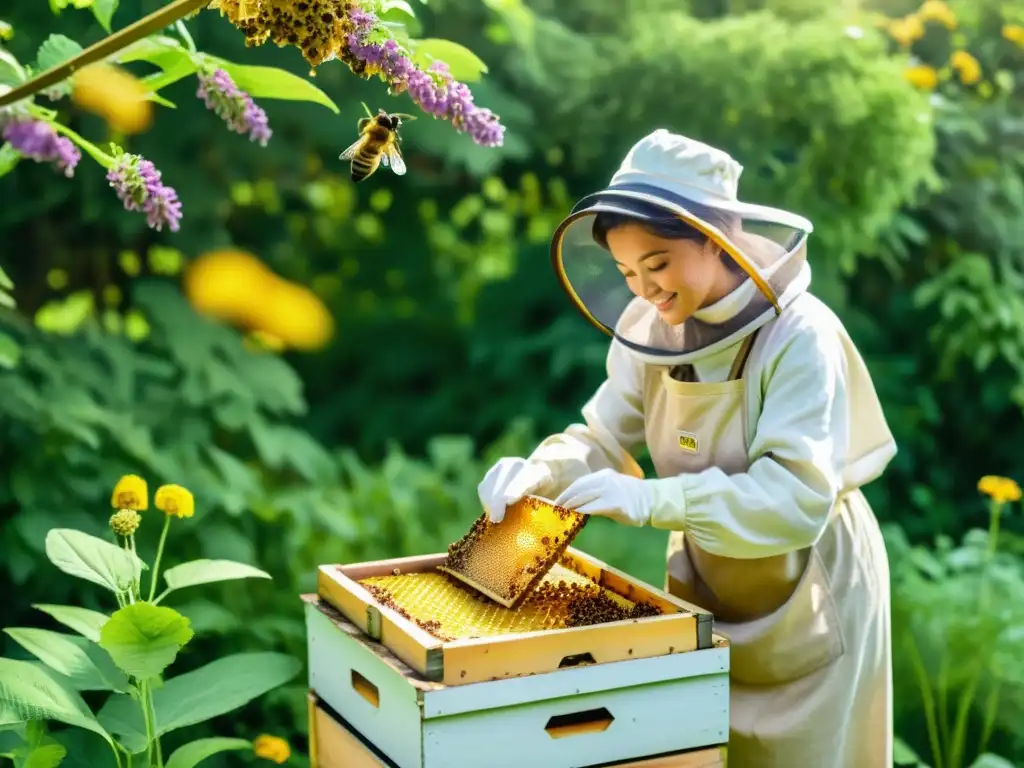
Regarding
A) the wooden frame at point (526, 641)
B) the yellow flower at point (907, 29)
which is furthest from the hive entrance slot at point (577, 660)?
the yellow flower at point (907, 29)

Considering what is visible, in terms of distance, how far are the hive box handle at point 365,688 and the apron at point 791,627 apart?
659 millimetres

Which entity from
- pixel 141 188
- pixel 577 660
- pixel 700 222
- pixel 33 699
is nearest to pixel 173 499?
pixel 33 699

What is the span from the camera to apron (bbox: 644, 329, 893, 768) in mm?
2154

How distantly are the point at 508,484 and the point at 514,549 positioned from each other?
0.12m

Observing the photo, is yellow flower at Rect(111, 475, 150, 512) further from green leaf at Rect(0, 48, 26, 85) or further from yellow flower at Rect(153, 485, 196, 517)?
green leaf at Rect(0, 48, 26, 85)

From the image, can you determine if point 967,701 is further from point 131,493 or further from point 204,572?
point 131,493

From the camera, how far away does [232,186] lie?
4.48m

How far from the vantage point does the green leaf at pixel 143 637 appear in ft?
6.54

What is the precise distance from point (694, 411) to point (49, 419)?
1978 millimetres

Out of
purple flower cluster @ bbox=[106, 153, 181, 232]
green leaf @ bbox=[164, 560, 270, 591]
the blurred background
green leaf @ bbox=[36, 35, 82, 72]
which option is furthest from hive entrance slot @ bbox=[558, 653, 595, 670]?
the blurred background

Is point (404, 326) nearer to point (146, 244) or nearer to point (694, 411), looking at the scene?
point (146, 244)

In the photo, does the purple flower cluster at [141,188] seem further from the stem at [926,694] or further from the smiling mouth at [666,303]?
the stem at [926,694]

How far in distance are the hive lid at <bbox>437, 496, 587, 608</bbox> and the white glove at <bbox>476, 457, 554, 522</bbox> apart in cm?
3

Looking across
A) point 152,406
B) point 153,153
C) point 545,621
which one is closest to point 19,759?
point 545,621
